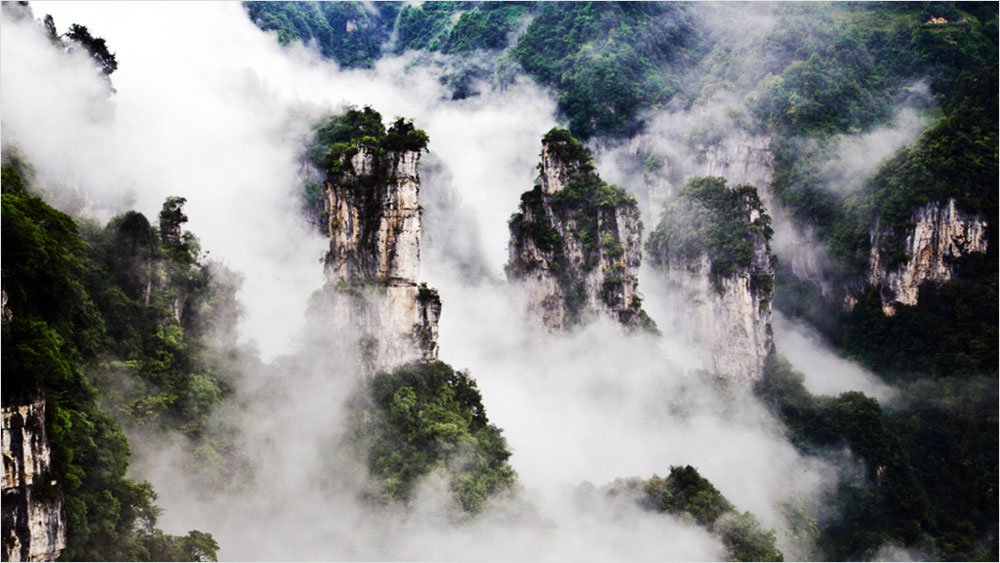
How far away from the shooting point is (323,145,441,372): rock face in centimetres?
3250

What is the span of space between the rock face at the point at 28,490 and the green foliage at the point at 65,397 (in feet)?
1.39

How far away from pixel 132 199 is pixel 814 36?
5373 cm

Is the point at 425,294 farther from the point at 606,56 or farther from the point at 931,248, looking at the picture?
the point at 606,56

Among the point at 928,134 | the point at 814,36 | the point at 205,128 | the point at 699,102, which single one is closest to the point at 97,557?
the point at 205,128

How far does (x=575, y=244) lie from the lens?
46.5m

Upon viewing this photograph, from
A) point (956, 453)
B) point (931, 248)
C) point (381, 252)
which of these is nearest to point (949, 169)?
point (931, 248)

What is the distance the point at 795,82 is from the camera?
201 ft

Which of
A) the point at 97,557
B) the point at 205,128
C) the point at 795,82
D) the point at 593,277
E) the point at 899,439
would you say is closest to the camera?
the point at 97,557

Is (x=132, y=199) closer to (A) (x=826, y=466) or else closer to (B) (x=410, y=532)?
(B) (x=410, y=532)

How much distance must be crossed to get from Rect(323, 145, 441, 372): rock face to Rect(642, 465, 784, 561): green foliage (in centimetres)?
1101

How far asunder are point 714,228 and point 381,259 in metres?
22.7

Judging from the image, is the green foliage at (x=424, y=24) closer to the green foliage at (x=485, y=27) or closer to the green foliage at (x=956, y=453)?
the green foliage at (x=485, y=27)

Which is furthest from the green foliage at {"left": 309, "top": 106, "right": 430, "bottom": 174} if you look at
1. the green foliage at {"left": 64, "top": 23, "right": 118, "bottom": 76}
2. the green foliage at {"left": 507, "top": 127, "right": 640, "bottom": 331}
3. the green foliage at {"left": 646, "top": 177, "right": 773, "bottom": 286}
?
the green foliage at {"left": 646, "top": 177, "right": 773, "bottom": 286}

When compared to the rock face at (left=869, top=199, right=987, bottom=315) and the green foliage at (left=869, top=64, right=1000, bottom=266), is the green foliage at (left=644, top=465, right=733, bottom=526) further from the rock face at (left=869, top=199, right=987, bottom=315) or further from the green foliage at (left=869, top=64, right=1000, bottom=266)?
the green foliage at (left=869, top=64, right=1000, bottom=266)
